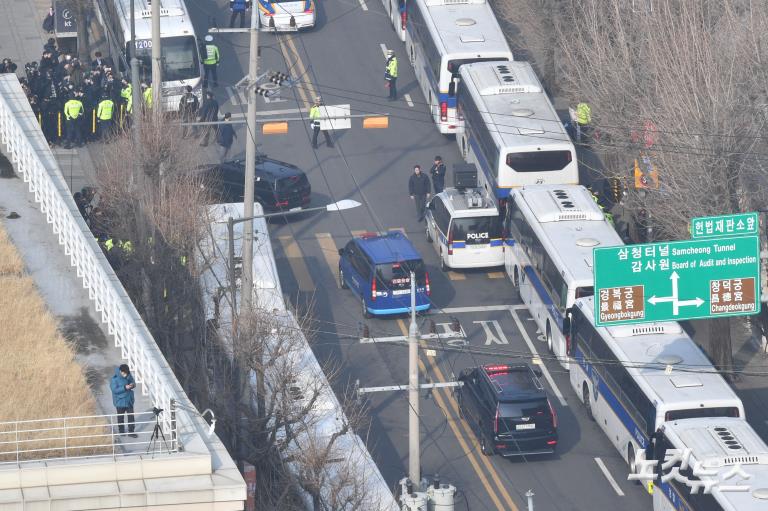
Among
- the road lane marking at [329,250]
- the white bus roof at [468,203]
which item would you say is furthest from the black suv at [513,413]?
the road lane marking at [329,250]

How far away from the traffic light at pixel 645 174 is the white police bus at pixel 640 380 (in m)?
5.25

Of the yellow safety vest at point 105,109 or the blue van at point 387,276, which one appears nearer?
the blue van at point 387,276

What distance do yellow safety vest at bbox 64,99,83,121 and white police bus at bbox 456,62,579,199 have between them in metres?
11.5

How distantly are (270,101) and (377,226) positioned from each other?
8824mm

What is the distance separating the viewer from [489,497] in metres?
48.1

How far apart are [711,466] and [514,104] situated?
1927cm

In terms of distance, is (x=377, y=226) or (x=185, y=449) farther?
(x=377, y=226)

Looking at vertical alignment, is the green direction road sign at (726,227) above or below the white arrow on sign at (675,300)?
above

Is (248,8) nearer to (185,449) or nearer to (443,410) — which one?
(443,410)

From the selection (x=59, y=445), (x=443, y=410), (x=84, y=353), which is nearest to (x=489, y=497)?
(x=443, y=410)

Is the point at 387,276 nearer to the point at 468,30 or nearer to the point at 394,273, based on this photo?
the point at 394,273

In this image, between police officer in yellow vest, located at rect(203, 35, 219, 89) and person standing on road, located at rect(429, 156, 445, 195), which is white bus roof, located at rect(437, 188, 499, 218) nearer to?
person standing on road, located at rect(429, 156, 445, 195)

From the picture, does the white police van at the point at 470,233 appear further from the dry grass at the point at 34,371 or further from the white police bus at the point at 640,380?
the dry grass at the point at 34,371

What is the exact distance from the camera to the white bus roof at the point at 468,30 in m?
64.2
